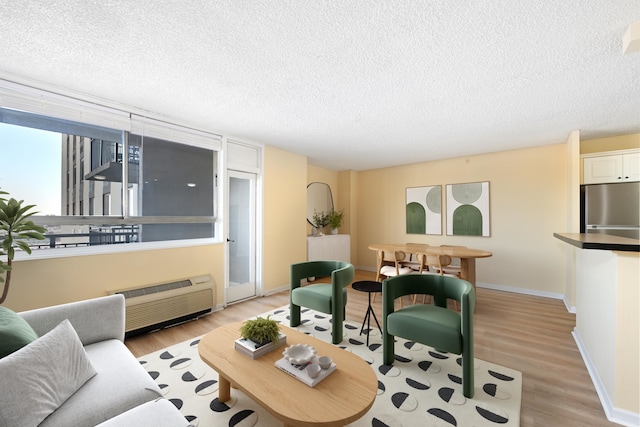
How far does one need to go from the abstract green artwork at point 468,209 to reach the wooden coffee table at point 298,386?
434 centimetres

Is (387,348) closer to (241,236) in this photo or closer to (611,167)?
(241,236)

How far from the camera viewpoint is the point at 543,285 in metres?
4.46

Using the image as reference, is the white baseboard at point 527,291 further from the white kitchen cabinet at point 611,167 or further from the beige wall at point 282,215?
the beige wall at point 282,215

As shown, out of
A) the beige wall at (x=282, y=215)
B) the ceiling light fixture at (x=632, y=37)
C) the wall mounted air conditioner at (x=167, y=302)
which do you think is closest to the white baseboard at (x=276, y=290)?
the beige wall at (x=282, y=215)

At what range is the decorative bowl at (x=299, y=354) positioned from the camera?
1634mm

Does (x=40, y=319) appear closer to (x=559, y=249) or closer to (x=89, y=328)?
(x=89, y=328)

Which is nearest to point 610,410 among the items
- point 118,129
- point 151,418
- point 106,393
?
point 151,418

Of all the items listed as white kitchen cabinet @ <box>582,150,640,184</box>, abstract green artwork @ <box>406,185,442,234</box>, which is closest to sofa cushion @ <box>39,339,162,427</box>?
abstract green artwork @ <box>406,185,442,234</box>

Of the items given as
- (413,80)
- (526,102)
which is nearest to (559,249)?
(526,102)

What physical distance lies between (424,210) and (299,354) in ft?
15.6

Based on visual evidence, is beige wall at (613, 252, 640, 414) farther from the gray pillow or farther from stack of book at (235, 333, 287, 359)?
the gray pillow

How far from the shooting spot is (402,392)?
201cm

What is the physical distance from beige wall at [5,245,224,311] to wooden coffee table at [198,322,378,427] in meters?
1.67

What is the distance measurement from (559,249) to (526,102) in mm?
2908
